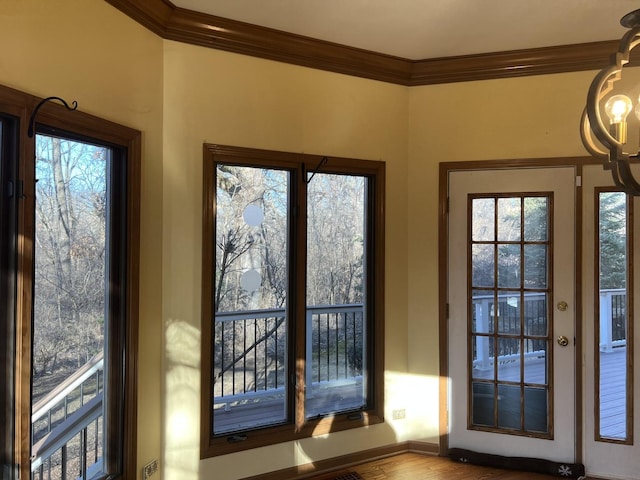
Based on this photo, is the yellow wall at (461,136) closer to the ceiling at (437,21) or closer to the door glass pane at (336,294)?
the ceiling at (437,21)

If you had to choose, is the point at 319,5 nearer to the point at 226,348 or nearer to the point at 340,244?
the point at 340,244

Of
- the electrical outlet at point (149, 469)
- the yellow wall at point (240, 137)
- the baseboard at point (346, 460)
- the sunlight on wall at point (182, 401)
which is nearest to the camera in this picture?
the yellow wall at point (240, 137)

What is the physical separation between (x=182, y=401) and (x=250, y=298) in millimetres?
714

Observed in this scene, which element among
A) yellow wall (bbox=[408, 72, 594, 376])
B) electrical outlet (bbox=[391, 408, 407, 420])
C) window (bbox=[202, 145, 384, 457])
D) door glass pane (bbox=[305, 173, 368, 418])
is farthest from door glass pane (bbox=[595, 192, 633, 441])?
door glass pane (bbox=[305, 173, 368, 418])

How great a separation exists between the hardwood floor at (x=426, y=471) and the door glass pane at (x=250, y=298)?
686 millimetres

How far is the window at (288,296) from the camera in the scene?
282 cm

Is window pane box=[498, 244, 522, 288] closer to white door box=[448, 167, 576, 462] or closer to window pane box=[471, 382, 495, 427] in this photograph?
white door box=[448, 167, 576, 462]

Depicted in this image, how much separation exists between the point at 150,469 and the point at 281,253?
1.44 meters

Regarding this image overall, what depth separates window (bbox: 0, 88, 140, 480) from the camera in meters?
1.78

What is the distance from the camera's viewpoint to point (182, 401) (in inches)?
105

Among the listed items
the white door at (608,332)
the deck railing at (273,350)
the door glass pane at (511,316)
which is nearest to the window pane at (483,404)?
the door glass pane at (511,316)

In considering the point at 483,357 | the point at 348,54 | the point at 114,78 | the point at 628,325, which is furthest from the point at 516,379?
the point at 114,78

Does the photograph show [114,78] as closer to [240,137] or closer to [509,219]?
[240,137]

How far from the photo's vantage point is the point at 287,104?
2.98 m
